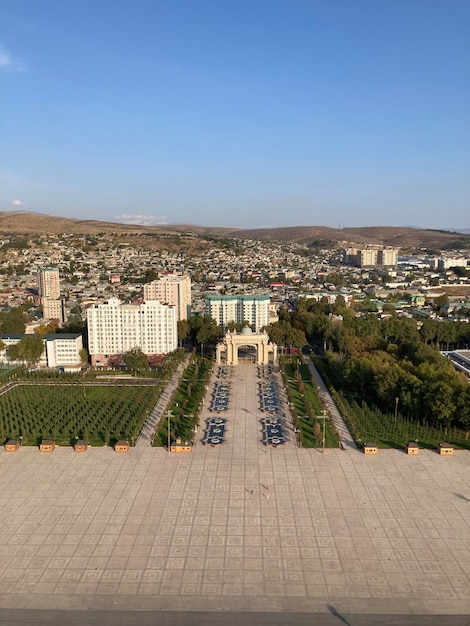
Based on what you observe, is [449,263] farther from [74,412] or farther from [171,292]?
[74,412]

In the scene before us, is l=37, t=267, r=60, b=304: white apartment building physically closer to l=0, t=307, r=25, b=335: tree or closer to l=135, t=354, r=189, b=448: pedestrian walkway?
l=0, t=307, r=25, b=335: tree

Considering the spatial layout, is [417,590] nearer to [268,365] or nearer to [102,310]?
[268,365]

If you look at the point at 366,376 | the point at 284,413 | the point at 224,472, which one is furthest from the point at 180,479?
the point at 366,376

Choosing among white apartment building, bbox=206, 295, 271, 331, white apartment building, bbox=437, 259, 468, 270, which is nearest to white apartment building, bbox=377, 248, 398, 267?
white apartment building, bbox=437, 259, 468, 270

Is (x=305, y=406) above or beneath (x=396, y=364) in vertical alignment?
beneath

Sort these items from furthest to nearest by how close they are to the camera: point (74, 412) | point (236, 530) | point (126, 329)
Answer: point (126, 329), point (74, 412), point (236, 530)

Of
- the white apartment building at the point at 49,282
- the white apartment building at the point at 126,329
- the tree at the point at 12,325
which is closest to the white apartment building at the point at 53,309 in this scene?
the tree at the point at 12,325

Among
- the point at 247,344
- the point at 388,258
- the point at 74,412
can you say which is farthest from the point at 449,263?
the point at 74,412
